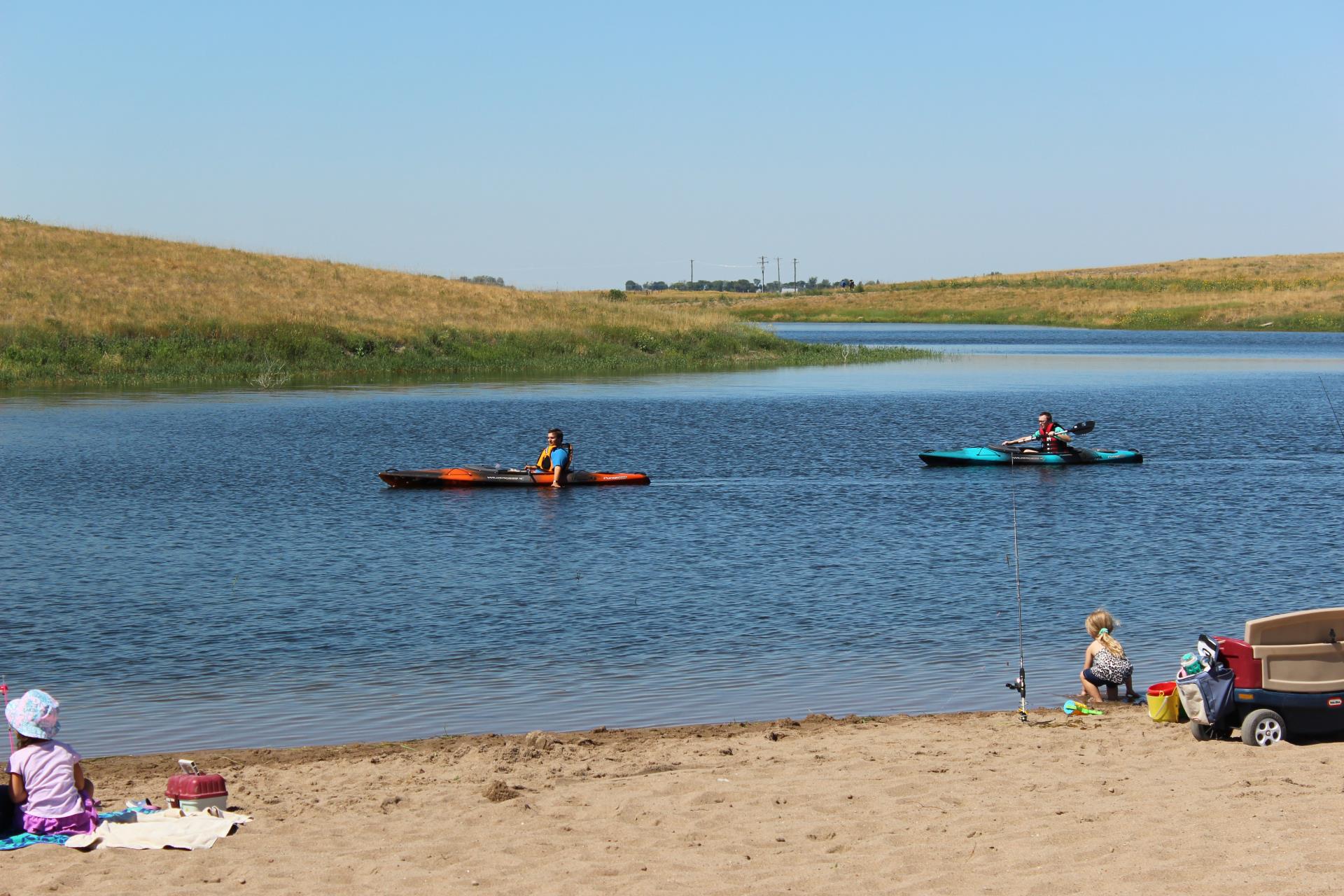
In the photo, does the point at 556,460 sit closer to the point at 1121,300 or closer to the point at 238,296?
the point at 238,296

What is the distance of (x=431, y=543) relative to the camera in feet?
74.7

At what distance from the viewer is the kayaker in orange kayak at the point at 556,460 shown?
28562mm

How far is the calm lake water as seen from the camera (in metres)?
13.5

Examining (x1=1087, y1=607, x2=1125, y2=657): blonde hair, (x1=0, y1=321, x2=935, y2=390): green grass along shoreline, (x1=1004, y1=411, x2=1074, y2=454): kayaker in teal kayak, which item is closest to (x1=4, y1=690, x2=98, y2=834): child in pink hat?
(x1=1087, y1=607, x2=1125, y2=657): blonde hair

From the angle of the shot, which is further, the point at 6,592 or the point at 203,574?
the point at 203,574

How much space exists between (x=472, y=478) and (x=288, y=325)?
39.3 metres

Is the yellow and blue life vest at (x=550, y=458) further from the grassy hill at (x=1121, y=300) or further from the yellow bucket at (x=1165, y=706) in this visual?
the grassy hill at (x=1121, y=300)

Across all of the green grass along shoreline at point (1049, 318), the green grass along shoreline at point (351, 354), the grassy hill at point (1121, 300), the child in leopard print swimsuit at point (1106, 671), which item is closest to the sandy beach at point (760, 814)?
the child in leopard print swimsuit at point (1106, 671)

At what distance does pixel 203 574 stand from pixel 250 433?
2073cm

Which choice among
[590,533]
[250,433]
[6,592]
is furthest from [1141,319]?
[6,592]

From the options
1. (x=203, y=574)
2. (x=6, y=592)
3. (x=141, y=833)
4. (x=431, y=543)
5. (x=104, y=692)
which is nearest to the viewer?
(x=141, y=833)

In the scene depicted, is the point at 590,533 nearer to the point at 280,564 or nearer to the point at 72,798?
the point at 280,564

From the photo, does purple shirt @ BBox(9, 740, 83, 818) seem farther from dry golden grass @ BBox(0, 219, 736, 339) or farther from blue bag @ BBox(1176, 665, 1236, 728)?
dry golden grass @ BBox(0, 219, 736, 339)

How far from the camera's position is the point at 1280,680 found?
1043 cm
